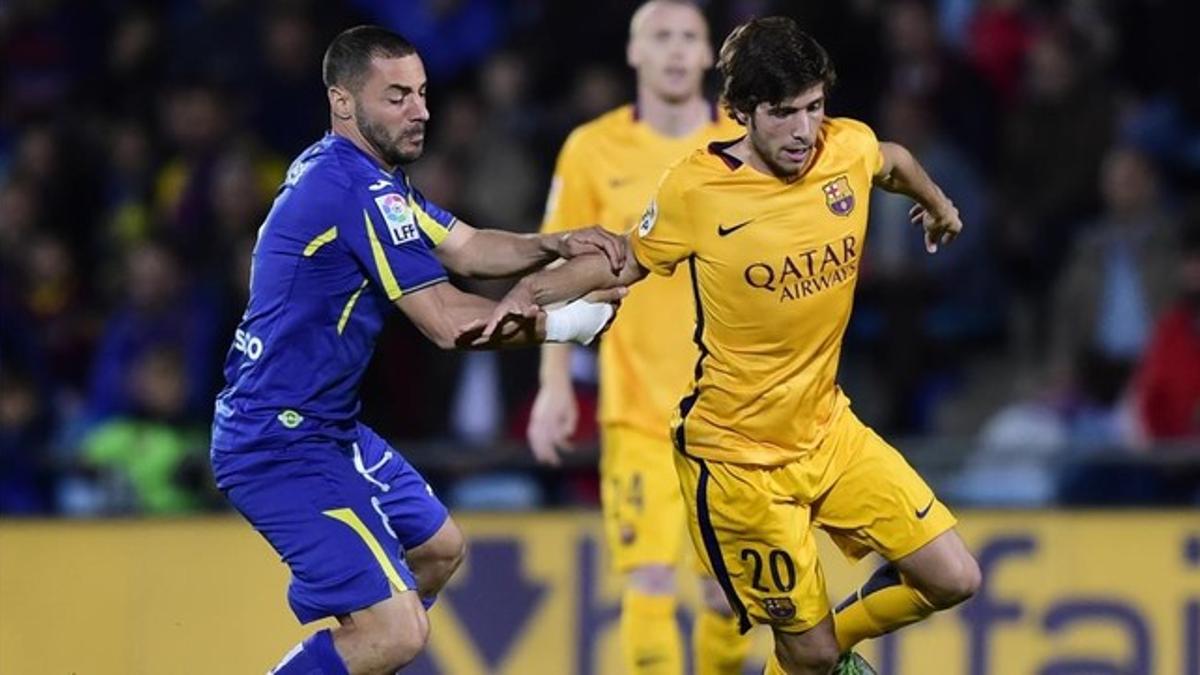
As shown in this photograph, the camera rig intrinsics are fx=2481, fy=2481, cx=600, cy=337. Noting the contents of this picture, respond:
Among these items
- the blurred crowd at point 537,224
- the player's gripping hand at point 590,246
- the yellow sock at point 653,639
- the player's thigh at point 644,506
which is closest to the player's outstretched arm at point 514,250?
the player's gripping hand at point 590,246

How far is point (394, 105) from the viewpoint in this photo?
6.84m

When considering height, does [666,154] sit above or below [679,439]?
above

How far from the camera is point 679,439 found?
721 cm

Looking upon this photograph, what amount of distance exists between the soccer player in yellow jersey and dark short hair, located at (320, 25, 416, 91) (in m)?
0.74

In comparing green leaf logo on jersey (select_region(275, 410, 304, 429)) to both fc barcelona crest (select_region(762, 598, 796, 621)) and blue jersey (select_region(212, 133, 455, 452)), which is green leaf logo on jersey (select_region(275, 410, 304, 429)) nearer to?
blue jersey (select_region(212, 133, 455, 452))

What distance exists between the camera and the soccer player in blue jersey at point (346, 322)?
6.74 metres

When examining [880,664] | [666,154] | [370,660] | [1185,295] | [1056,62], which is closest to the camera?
[370,660]

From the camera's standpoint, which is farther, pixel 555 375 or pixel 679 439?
pixel 555 375

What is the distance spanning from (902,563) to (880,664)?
89.7 inches

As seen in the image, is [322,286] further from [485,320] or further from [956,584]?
[956,584]

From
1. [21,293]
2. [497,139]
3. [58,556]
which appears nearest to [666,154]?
[58,556]

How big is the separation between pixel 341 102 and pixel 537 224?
4724 millimetres

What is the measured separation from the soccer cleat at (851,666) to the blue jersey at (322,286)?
5.20ft

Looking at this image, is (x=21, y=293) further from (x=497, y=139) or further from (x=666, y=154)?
(x=666, y=154)
